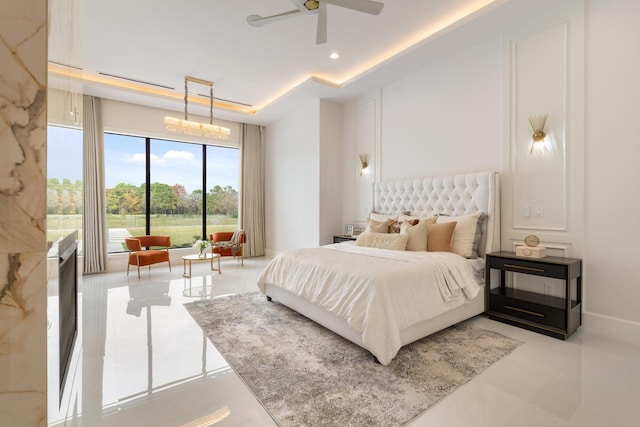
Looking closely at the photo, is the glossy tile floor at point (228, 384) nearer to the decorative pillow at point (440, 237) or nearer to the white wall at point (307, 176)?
the decorative pillow at point (440, 237)

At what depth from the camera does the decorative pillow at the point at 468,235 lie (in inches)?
133

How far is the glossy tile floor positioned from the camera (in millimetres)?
1703

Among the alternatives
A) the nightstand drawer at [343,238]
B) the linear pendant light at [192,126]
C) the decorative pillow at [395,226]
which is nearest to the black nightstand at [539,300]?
the decorative pillow at [395,226]

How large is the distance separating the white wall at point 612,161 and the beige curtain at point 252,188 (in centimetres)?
601

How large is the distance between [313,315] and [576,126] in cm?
320

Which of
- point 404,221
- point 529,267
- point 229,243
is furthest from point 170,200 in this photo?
point 529,267

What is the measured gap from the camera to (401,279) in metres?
2.45

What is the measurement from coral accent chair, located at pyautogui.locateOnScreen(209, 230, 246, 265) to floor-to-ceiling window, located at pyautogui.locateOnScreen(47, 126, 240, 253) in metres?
0.61

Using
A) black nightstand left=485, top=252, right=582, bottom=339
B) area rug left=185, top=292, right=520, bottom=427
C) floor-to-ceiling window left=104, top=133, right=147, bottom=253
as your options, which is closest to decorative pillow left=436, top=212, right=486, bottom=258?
black nightstand left=485, top=252, right=582, bottom=339

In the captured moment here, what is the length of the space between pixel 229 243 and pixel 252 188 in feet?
5.40

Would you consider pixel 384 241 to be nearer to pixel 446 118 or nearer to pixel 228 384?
pixel 446 118

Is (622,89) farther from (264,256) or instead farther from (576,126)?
(264,256)

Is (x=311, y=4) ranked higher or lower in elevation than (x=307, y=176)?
higher

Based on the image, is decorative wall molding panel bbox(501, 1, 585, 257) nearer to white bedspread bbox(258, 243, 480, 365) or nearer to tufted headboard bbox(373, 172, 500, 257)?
tufted headboard bbox(373, 172, 500, 257)
